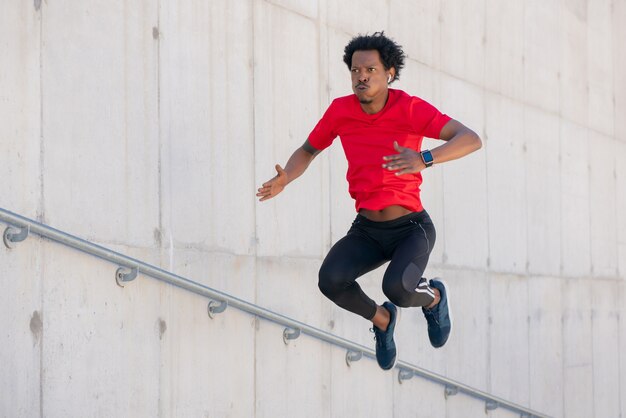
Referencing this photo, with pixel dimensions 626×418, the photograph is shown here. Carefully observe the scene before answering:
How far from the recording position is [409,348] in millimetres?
9547

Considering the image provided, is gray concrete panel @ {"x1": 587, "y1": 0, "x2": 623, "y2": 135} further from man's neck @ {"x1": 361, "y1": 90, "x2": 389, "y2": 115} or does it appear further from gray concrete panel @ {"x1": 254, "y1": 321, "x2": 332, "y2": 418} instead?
man's neck @ {"x1": 361, "y1": 90, "x2": 389, "y2": 115}

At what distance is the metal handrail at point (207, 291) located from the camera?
18.6ft

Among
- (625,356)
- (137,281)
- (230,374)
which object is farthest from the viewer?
(625,356)

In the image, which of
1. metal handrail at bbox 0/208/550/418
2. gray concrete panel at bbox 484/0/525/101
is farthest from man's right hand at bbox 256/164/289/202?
gray concrete panel at bbox 484/0/525/101

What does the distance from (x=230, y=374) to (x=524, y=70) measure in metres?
6.18

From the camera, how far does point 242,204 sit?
7.55m

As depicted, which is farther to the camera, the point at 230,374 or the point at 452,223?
the point at 452,223

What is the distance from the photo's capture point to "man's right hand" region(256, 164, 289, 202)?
618 centimetres

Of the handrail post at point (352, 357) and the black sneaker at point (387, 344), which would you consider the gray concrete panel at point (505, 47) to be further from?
the black sneaker at point (387, 344)

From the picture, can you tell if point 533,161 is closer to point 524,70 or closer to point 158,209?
point 524,70

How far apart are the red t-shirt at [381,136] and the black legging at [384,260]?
0.40 feet

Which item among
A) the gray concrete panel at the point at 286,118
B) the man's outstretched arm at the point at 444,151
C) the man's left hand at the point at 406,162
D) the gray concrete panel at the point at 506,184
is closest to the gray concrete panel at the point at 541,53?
the gray concrete panel at the point at 506,184

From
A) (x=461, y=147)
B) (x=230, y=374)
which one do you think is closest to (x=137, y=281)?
(x=230, y=374)

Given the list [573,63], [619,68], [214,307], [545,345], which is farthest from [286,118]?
[619,68]
